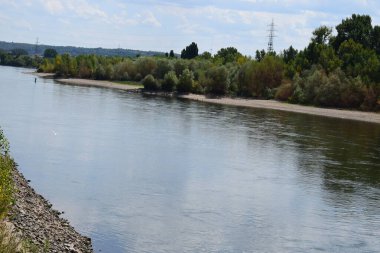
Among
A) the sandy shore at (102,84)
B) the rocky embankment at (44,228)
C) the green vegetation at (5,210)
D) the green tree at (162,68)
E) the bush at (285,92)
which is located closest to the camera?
the green vegetation at (5,210)

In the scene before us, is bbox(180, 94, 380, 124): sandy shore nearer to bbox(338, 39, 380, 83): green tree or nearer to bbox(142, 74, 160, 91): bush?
bbox(338, 39, 380, 83): green tree

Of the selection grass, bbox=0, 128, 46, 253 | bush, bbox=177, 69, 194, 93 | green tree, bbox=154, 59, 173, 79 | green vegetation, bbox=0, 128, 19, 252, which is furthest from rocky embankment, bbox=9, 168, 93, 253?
green tree, bbox=154, 59, 173, 79

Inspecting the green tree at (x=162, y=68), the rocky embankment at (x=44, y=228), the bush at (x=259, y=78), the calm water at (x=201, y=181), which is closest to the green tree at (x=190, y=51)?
the green tree at (x=162, y=68)

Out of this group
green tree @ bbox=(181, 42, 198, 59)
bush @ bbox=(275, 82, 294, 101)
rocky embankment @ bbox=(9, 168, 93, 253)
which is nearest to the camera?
rocky embankment @ bbox=(9, 168, 93, 253)

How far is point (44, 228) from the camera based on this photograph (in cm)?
1648

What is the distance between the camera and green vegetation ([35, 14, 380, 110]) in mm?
79375

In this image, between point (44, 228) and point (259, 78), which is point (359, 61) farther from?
point (44, 228)

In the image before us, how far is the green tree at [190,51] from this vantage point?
497ft

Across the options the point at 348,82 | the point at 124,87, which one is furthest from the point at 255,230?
the point at 124,87

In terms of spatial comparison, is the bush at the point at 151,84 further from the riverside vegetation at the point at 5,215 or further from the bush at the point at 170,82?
the riverside vegetation at the point at 5,215

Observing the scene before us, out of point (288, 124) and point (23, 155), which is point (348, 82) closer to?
point (288, 124)

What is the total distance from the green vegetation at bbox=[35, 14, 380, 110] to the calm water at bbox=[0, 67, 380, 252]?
2685 cm

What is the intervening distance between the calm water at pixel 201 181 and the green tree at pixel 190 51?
99450 mm

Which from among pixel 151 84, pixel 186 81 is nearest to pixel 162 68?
pixel 151 84
